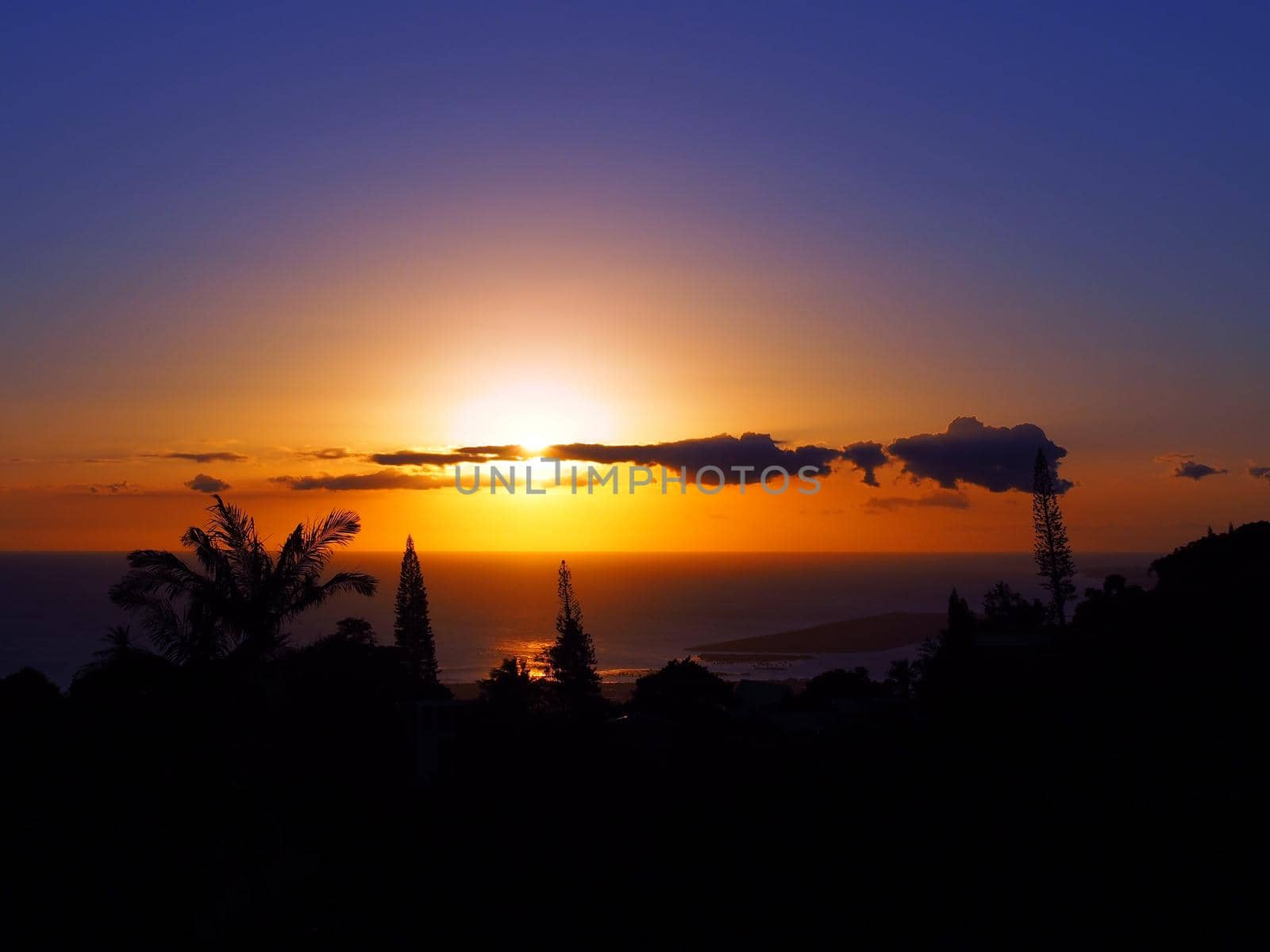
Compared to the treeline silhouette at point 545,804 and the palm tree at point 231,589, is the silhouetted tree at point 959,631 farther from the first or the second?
the palm tree at point 231,589

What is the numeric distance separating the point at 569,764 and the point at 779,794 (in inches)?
154

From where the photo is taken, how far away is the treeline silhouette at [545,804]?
1005cm

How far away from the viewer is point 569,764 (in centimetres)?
1586

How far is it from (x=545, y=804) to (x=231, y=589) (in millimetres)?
5655

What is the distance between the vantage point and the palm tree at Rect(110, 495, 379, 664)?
11750 mm

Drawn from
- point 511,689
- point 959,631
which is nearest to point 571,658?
point 511,689

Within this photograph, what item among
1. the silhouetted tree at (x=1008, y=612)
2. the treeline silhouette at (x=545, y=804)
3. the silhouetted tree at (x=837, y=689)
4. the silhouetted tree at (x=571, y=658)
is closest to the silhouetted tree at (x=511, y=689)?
the silhouetted tree at (x=571, y=658)

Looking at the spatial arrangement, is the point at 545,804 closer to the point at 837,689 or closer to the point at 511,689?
the point at 511,689

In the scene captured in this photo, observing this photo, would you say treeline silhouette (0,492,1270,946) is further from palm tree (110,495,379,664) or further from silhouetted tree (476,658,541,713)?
silhouetted tree (476,658,541,713)

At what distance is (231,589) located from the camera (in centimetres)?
1209

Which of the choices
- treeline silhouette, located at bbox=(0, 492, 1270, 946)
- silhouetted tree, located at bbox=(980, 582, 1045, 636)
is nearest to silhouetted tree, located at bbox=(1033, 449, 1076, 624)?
silhouetted tree, located at bbox=(980, 582, 1045, 636)

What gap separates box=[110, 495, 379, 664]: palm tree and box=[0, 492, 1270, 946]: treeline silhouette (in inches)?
1.5

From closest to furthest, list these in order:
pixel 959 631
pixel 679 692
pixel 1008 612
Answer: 1. pixel 959 631
2. pixel 679 692
3. pixel 1008 612

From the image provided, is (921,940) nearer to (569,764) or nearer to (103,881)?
(569,764)
